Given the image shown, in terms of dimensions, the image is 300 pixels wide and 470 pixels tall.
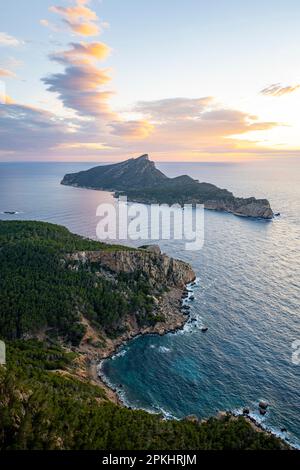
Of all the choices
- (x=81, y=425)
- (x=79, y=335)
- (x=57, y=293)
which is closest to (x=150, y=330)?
(x=79, y=335)

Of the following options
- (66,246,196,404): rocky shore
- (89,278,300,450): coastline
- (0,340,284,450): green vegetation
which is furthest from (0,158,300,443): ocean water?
(0,340,284,450): green vegetation

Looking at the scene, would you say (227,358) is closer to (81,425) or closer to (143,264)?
(81,425)

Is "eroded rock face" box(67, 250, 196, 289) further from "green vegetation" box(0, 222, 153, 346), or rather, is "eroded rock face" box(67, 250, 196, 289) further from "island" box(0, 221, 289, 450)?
"green vegetation" box(0, 222, 153, 346)

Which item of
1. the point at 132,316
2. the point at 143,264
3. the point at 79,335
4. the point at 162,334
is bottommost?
the point at 162,334

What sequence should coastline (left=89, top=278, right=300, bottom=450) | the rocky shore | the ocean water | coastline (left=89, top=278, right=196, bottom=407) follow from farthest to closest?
the rocky shore
coastline (left=89, top=278, right=196, bottom=407)
the ocean water
coastline (left=89, top=278, right=300, bottom=450)

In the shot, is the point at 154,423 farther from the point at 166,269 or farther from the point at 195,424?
the point at 166,269
